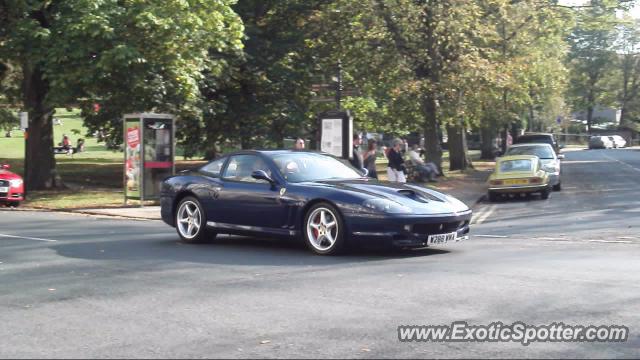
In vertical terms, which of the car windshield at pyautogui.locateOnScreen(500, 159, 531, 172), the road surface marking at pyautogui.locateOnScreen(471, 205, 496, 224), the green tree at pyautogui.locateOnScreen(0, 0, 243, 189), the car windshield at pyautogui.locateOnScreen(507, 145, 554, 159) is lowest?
the road surface marking at pyautogui.locateOnScreen(471, 205, 496, 224)

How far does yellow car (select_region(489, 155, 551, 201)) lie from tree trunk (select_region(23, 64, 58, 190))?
14155 mm

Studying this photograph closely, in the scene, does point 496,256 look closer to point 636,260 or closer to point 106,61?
point 636,260

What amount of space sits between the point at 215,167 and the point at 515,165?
530 inches

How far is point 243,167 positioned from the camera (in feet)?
39.1

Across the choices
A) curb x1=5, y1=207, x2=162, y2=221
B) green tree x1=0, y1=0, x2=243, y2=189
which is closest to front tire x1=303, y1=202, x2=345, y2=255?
curb x1=5, y1=207, x2=162, y2=221

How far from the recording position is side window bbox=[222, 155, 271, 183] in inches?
461

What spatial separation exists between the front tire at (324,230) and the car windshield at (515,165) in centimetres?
1390

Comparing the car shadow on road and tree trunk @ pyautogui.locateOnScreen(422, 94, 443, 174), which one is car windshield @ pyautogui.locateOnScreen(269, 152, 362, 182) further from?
tree trunk @ pyautogui.locateOnScreen(422, 94, 443, 174)

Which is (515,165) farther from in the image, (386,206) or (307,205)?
(386,206)

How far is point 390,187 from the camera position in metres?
11.0

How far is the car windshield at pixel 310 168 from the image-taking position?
37.3 ft

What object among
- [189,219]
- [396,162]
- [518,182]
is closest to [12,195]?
[396,162]

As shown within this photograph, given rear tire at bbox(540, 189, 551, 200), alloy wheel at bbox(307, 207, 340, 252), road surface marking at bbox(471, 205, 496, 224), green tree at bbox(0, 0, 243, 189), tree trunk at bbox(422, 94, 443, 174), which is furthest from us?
tree trunk at bbox(422, 94, 443, 174)

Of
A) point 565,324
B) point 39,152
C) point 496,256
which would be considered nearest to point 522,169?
point 496,256
